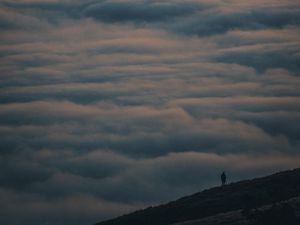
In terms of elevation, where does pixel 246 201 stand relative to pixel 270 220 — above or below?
above

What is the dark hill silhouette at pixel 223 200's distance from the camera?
117 m

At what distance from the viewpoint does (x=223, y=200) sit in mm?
122375

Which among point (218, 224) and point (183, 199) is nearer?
point (218, 224)

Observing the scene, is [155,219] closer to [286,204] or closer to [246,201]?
[246,201]

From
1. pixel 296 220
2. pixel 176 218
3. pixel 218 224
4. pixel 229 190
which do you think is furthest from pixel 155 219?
pixel 296 220

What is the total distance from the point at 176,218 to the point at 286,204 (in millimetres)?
26540

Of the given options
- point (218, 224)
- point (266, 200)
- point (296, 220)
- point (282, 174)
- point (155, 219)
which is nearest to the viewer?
point (296, 220)

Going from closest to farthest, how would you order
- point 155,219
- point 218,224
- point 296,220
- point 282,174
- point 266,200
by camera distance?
point 296,220
point 218,224
point 266,200
point 155,219
point 282,174

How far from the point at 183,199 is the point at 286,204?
3784 centimetres

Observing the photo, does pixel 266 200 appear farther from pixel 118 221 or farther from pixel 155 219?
pixel 118 221

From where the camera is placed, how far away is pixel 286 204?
3846 inches

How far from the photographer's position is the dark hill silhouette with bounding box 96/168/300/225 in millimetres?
117438

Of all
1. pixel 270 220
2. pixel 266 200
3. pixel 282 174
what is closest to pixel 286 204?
pixel 270 220

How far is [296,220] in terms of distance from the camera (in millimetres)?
93625
